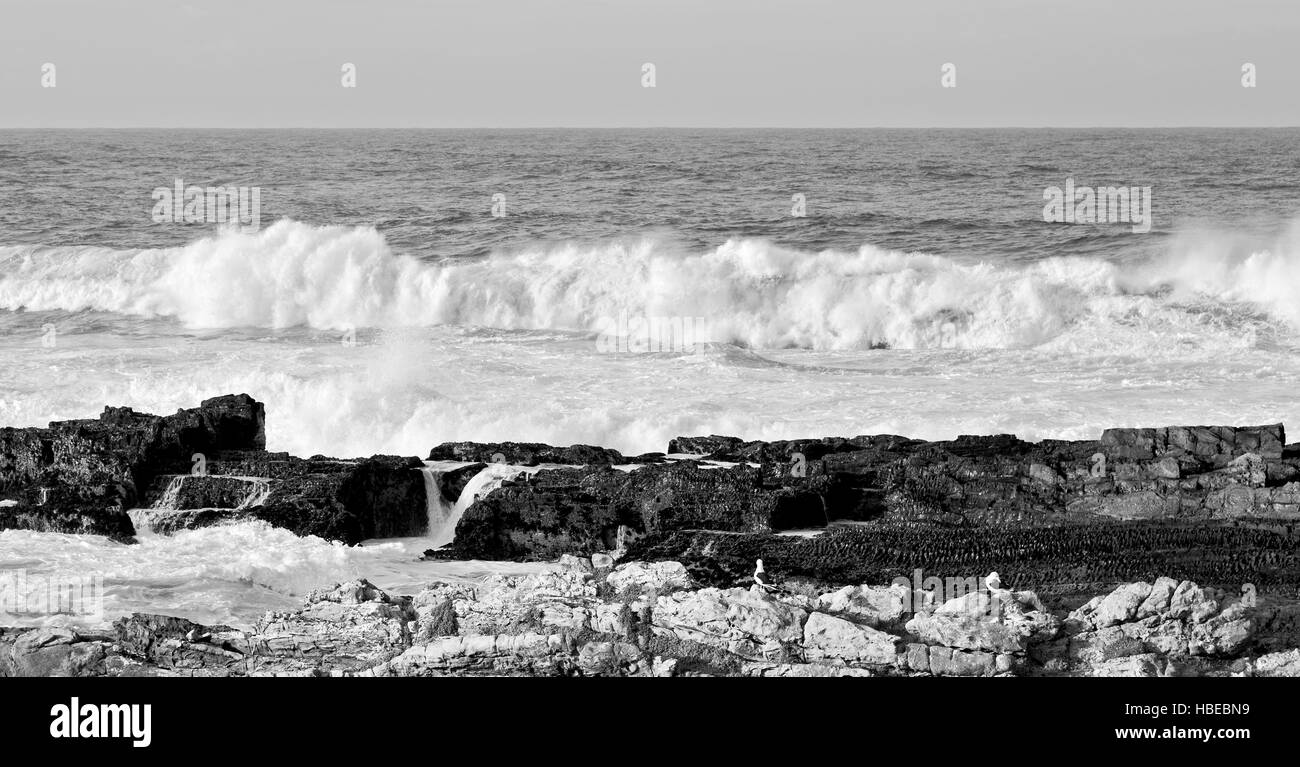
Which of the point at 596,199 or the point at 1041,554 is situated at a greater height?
the point at 596,199

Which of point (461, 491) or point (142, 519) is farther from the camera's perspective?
point (461, 491)

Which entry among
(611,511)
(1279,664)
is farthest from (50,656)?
(1279,664)

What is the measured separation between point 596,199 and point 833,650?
35.9 meters

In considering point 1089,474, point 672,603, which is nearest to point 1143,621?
point 672,603

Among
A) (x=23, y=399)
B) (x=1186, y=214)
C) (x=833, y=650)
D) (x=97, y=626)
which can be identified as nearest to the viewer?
(x=833, y=650)

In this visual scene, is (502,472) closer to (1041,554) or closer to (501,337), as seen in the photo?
(1041,554)

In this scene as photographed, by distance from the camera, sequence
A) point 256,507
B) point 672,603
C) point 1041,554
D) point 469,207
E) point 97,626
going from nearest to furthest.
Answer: point 672,603
point 97,626
point 1041,554
point 256,507
point 469,207

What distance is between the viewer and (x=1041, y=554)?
1070 centimetres

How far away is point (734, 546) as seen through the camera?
444 inches

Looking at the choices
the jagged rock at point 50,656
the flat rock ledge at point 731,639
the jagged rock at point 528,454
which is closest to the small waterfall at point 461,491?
the jagged rock at point 528,454

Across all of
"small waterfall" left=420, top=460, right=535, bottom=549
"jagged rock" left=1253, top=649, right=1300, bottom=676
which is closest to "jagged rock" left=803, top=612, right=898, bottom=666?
"jagged rock" left=1253, top=649, right=1300, bottom=676

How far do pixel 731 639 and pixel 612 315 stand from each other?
21.2 meters

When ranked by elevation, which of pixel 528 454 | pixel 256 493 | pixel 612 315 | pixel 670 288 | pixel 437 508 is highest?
pixel 670 288

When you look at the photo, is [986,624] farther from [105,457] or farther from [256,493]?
[105,457]
